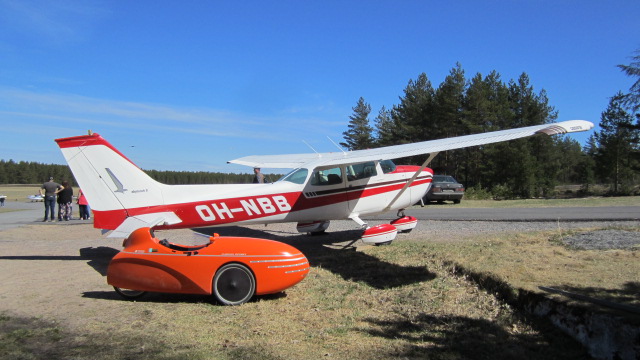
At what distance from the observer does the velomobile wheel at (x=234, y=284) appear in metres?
5.78

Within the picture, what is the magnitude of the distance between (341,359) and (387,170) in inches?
267

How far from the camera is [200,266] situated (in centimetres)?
577

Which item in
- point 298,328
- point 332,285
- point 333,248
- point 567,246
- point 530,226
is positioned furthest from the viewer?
point 530,226

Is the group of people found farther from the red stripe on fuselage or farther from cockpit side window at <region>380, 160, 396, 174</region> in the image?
cockpit side window at <region>380, 160, 396, 174</region>

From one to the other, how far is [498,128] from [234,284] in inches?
1752

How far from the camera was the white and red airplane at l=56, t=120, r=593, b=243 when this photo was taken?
8.08m

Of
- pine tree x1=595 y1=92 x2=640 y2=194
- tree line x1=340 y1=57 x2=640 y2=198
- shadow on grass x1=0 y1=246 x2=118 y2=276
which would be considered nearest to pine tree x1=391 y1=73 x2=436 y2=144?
tree line x1=340 y1=57 x2=640 y2=198

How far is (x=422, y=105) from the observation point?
4956 centimetres

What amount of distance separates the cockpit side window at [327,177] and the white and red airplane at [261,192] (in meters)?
0.02

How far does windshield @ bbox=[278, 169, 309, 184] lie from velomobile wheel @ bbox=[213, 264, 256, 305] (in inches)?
152

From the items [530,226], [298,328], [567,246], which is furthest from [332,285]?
[530,226]

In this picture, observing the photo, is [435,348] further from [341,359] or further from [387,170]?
[387,170]

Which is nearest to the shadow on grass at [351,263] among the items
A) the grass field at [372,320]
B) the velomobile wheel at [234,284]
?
the grass field at [372,320]

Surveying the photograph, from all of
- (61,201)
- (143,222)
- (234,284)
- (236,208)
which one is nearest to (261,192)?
(236,208)
